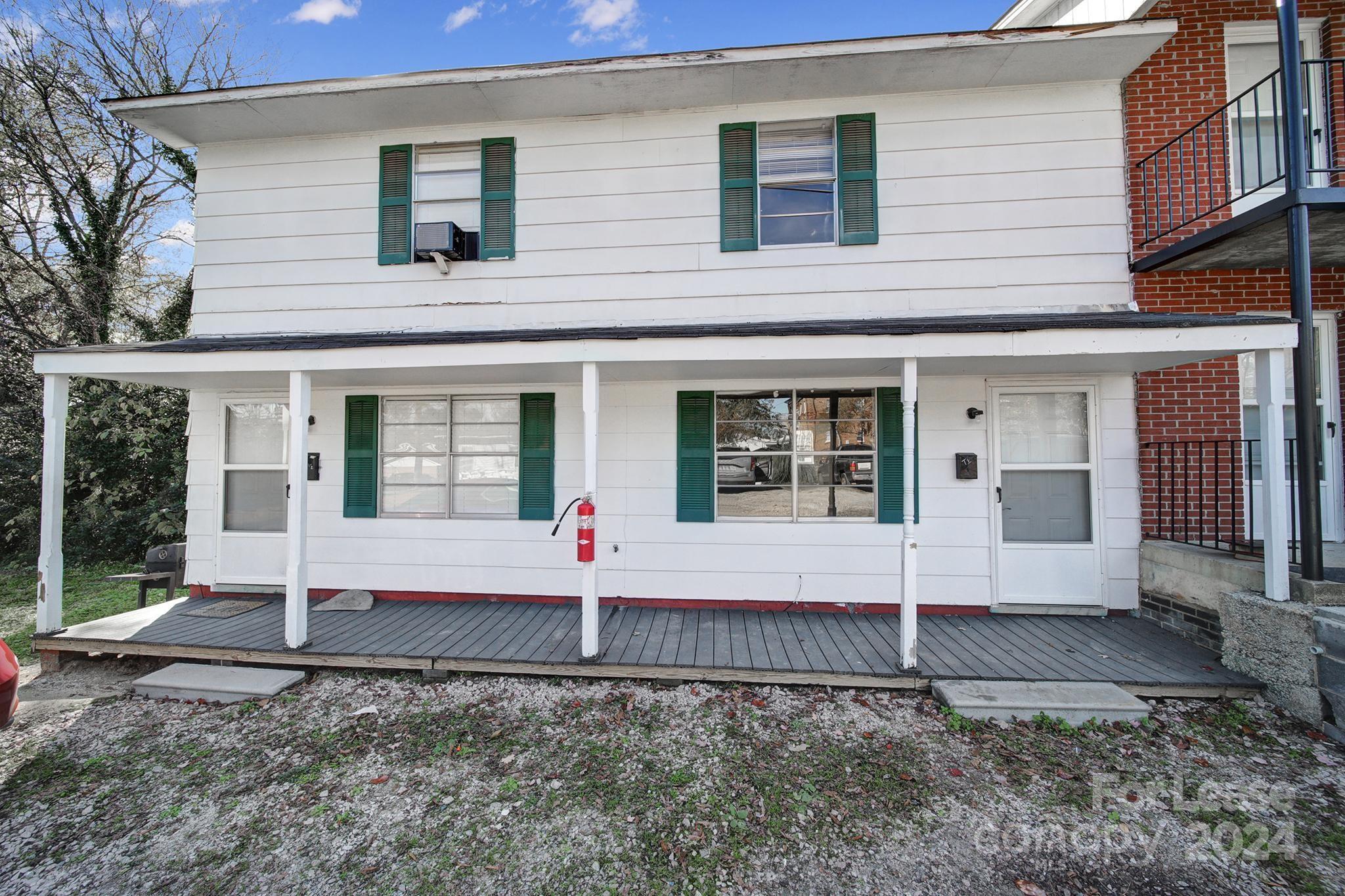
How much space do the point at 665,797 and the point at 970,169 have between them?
5.79 metres

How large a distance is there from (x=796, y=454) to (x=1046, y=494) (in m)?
2.33

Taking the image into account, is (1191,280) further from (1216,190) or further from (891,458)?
(891,458)

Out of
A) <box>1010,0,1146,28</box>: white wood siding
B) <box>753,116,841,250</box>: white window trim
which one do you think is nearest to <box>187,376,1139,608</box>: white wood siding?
<box>753,116,841,250</box>: white window trim

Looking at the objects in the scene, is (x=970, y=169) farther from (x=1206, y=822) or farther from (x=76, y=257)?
(x=76, y=257)

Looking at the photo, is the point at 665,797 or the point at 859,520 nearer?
the point at 665,797

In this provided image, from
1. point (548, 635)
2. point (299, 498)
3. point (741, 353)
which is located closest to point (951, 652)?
point (741, 353)

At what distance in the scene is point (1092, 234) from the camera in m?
4.89

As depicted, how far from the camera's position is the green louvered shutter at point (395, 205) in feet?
18.1

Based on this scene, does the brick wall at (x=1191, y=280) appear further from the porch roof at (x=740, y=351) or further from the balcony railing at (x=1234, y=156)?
the porch roof at (x=740, y=351)

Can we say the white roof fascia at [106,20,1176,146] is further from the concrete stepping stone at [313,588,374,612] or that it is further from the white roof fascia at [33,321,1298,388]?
the concrete stepping stone at [313,588,374,612]

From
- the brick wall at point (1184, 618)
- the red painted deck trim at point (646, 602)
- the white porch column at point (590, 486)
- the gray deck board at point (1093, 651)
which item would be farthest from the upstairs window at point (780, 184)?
the brick wall at point (1184, 618)

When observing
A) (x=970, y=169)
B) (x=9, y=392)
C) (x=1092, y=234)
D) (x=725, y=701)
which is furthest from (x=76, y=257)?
(x=1092, y=234)

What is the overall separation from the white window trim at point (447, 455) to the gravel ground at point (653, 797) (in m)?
1.98

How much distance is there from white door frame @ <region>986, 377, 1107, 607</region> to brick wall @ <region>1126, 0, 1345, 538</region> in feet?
1.27
